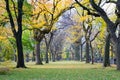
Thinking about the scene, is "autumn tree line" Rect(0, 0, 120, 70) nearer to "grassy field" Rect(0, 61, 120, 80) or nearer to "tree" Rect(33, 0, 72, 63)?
"tree" Rect(33, 0, 72, 63)

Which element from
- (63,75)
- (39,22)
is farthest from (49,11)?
(63,75)

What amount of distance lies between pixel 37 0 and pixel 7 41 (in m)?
6.47

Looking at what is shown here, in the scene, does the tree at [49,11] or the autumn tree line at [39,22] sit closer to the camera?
the autumn tree line at [39,22]

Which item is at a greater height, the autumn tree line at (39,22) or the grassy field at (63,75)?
the autumn tree line at (39,22)

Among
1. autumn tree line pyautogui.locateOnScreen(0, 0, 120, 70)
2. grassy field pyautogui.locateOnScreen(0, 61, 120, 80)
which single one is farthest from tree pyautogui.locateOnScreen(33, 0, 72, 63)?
grassy field pyautogui.locateOnScreen(0, 61, 120, 80)

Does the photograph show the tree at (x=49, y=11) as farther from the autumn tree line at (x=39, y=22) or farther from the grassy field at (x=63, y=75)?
the grassy field at (x=63, y=75)

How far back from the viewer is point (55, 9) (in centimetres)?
4181

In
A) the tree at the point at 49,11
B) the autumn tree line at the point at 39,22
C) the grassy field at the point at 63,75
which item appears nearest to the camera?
the grassy field at the point at 63,75

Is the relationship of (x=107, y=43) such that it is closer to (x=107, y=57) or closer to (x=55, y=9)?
(x=107, y=57)

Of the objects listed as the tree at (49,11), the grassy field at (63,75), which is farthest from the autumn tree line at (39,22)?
the grassy field at (63,75)

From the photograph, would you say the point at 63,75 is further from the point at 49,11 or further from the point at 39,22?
the point at 39,22

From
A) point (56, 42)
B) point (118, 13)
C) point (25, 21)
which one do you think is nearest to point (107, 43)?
point (118, 13)

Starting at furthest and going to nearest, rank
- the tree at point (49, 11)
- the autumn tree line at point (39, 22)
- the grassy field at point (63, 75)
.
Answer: the tree at point (49, 11) < the autumn tree line at point (39, 22) < the grassy field at point (63, 75)

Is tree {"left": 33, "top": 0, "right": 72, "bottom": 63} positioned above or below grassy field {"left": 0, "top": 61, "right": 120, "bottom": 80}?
above
